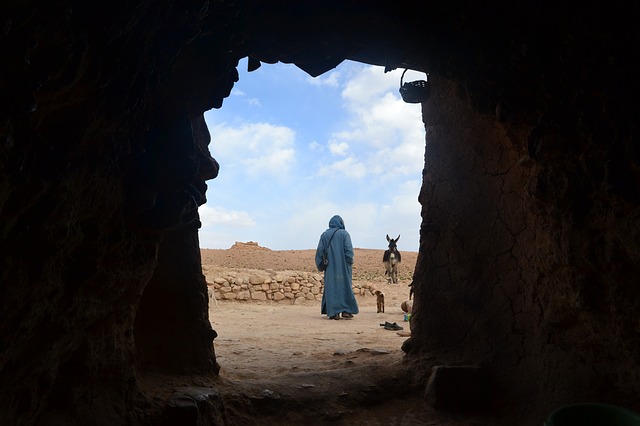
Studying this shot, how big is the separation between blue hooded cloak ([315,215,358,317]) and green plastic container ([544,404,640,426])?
313 inches

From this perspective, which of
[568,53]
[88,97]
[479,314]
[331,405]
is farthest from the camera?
[479,314]

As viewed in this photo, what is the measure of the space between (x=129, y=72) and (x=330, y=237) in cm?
903

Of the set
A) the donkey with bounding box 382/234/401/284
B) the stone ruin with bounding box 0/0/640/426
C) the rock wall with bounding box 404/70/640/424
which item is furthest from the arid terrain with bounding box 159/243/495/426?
the donkey with bounding box 382/234/401/284

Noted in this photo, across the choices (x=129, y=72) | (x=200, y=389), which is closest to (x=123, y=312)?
(x=200, y=389)

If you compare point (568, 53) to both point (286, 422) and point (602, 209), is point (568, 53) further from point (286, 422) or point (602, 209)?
point (286, 422)

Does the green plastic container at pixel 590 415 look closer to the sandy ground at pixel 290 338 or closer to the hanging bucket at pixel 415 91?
the sandy ground at pixel 290 338

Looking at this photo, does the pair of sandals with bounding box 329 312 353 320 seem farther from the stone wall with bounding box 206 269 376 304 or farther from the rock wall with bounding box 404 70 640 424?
the rock wall with bounding box 404 70 640 424

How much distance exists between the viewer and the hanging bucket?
4934 mm

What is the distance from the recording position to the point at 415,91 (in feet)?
16.3

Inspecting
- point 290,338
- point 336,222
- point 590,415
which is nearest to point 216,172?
point 590,415

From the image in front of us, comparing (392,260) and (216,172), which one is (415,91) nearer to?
(216,172)

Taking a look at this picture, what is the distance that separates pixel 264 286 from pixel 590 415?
1291 centimetres

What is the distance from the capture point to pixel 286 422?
3.65 metres

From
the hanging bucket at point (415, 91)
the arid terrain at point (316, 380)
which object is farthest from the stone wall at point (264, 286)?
the hanging bucket at point (415, 91)
